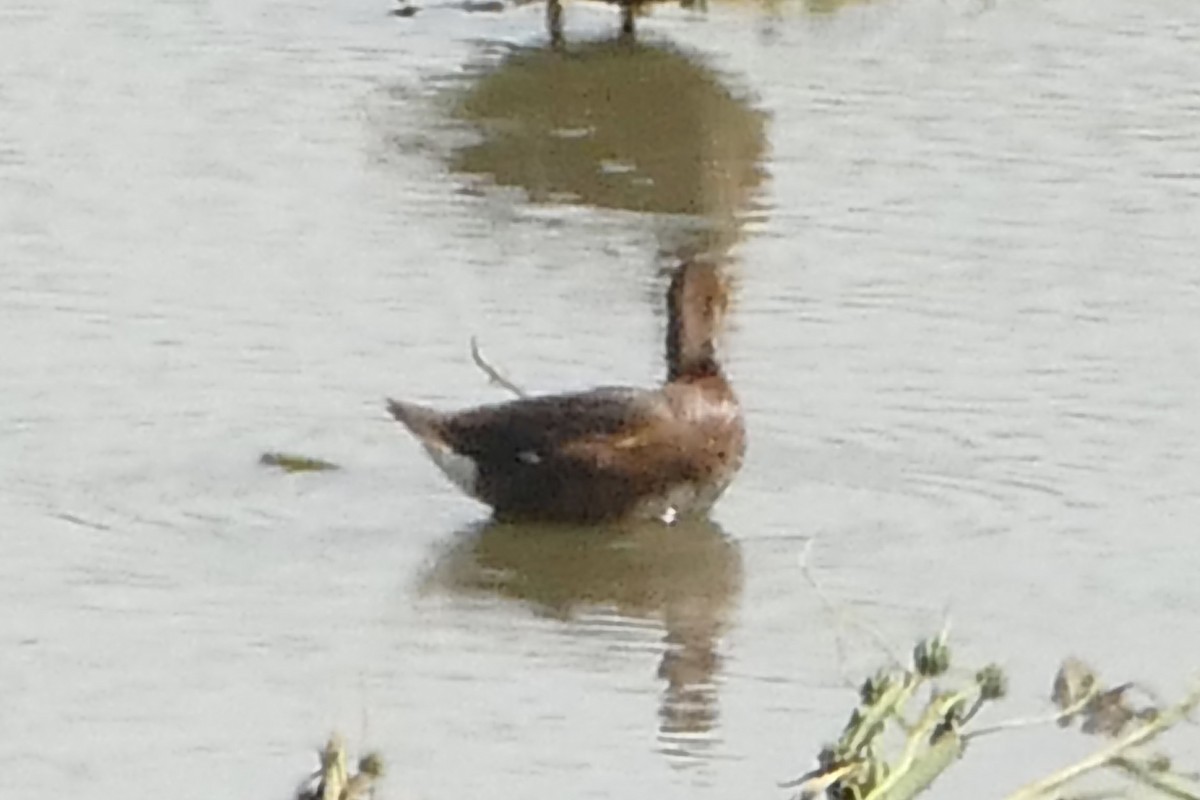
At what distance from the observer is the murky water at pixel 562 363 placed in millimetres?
5652

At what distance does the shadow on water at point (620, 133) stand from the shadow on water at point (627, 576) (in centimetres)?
187

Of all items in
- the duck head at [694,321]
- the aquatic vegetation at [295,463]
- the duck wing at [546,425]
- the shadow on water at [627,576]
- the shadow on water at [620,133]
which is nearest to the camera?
the shadow on water at [627,576]

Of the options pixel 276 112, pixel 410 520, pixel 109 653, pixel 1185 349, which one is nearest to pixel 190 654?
pixel 109 653

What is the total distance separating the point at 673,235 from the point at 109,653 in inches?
120

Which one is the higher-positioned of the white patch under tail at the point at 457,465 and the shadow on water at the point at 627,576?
the white patch under tail at the point at 457,465

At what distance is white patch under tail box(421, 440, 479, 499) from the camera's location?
664cm

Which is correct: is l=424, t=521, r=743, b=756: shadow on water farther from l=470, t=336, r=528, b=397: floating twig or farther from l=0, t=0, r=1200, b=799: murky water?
l=470, t=336, r=528, b=397: floating twig

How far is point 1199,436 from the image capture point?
7.01m

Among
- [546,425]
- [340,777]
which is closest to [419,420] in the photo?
[546,425]

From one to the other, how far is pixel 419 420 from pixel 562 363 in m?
0.76

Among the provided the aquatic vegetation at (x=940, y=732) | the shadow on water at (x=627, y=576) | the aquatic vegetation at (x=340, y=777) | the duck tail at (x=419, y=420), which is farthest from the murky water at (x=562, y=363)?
the aquatic vegetation at (x=940, y=732)

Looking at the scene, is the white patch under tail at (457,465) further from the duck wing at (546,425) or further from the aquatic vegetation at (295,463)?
the aquatic vegetation at (295,463)

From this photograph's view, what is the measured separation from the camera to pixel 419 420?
22.0 ft

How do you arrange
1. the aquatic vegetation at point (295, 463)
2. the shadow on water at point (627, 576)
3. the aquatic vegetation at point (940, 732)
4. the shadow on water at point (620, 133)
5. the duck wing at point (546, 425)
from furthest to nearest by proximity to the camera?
the shadow on water at point (620, 133), the aquatic vegetation at point (295, 463), the duck wing at point (546, 425), the shadow on water at point (627, 576), the aquatic vegetation at point (940, 732)
